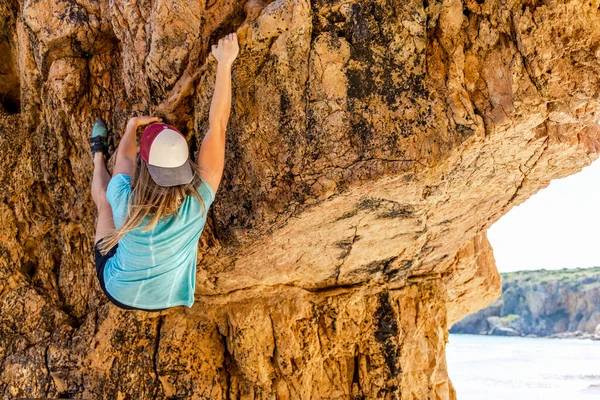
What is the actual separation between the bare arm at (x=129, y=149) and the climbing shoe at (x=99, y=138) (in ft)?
1.73

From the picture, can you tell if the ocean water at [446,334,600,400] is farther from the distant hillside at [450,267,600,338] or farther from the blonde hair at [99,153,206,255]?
the distant hillside at [450,267,600,338]

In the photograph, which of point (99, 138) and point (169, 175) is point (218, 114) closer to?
point (169, 175)

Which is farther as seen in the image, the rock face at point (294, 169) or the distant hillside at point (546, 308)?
the distant hillside at point (546, 308)

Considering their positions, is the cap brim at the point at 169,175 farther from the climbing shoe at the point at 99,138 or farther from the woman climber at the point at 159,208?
the climbing shoe at the point at 99,138

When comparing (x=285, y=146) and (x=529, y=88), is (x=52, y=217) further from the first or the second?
(x=529, y=88)

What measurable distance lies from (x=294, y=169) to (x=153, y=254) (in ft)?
3.38

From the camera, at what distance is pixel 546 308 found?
51.8 meters

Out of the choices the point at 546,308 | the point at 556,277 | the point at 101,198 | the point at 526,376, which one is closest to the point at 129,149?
the point at 101,198

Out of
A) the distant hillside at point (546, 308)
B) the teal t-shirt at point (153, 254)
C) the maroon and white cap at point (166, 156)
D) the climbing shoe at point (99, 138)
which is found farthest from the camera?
the distant hillside at point (546, 308)

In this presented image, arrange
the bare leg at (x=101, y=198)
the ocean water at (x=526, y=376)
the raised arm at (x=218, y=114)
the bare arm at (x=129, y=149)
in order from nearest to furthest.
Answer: the raised arm at (x=218, y=114), the bare leg at (x=101, y=198), the bare arm at (x=129, y=149), the ocean water at (x=526, y=376)

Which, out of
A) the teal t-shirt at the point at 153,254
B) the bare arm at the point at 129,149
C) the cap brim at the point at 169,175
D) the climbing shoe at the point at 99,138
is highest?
the climbing shoe at the point at 99,138

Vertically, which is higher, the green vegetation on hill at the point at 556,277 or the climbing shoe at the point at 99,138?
the climbing shoe at the point at 99,138

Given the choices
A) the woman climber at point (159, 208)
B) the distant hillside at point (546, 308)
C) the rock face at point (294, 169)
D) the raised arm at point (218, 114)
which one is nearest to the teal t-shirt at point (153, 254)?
the woman climber at point (159, 208)

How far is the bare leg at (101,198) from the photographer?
11.8 ft
